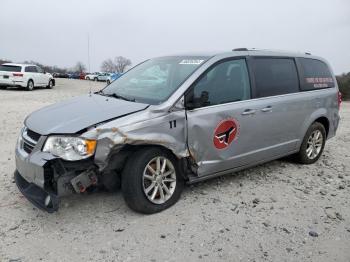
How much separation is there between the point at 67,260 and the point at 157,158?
1328 millimetres

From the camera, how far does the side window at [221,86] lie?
13.1ft

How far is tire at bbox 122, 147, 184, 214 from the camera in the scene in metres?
3.59

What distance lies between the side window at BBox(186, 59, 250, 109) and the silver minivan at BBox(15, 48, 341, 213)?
0.01 meters

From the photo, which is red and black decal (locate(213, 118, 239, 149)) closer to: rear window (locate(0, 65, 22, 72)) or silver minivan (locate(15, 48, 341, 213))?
silver minivan (locate(15, 48, 341, 213))

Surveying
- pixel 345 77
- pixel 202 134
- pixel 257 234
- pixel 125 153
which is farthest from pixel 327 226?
pixel 345 77

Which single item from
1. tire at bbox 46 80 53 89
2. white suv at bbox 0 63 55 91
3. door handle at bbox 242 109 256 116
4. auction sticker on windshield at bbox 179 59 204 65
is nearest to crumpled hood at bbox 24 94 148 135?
auction sticker on windshield at bbox 179 59 204 65

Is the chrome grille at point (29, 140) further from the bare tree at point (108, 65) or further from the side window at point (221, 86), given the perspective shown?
the bare tree at point (108, 65)

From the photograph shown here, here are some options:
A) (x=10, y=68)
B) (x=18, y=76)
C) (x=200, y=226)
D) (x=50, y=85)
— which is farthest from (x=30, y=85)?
(x=200, y=226)

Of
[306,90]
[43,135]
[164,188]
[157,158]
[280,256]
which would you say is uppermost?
[306,90]

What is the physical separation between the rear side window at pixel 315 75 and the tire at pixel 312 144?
2.11ft

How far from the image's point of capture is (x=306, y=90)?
5.40 m

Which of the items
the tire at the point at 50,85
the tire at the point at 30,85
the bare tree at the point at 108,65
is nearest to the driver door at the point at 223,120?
the tire at the point at 30,85

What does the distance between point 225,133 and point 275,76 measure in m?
1.35

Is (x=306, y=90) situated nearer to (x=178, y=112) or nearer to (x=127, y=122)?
(x=178, y=112)
